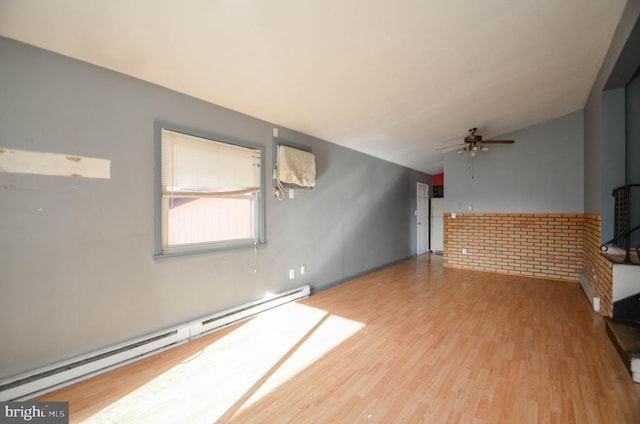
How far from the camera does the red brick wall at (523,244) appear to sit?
494 cm

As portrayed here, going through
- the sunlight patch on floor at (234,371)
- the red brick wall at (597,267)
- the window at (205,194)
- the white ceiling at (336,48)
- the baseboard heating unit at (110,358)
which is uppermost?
the white ceiling at (336,48)

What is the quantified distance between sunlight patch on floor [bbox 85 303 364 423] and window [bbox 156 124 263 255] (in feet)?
3.34

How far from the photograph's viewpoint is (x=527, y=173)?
5.40m

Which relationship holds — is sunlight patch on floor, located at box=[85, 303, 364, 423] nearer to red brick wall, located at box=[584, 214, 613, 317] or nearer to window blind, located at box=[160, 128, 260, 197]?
window blind, located at box=[160, 128, 260, 197]

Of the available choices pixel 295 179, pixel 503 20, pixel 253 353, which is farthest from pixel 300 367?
pixel 503 20

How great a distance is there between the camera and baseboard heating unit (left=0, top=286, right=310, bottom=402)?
5.90ft

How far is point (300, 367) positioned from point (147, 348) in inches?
53.2

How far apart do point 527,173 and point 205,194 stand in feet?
19.6

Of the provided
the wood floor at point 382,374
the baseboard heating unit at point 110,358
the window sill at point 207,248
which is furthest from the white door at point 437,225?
the baseboard heating unit at point 110,358

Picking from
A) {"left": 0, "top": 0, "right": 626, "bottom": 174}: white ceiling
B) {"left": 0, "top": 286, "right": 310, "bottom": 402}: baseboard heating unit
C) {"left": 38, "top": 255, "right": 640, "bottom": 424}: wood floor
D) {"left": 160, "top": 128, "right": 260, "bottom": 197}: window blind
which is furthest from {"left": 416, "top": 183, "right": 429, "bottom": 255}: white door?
{"left": 0, "top": 286, "right": 310, "bottom": 402}: baseboard heating unit

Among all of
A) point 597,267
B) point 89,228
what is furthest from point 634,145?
point 89,228

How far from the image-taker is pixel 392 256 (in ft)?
21.6

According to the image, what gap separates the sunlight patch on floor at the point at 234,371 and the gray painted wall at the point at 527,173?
14.7 ft

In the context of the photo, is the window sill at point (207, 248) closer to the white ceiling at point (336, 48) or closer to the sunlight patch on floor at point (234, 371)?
the sunlight patch on floor at point (234, 371)
